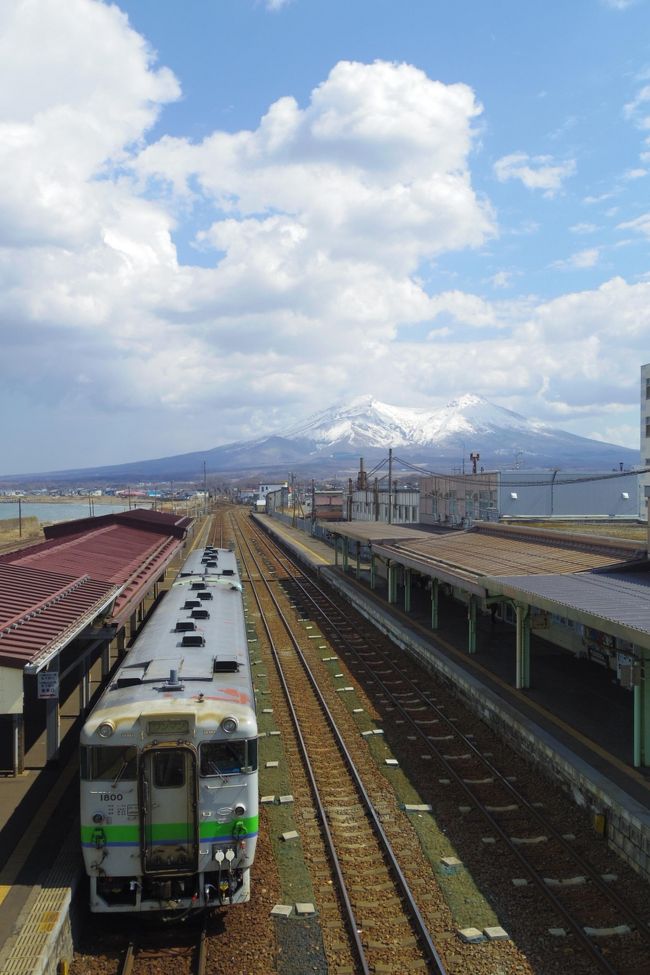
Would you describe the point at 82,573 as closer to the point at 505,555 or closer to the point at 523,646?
the point at 523,646

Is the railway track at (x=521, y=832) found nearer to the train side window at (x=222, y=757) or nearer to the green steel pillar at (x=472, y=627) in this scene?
the green steel pillar at (x=472, y=627)

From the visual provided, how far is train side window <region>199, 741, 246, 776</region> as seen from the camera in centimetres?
765

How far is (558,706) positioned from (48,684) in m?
9.07

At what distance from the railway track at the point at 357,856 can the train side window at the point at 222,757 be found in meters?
2.03

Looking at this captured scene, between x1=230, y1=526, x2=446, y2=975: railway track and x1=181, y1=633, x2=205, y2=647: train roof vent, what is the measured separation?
115 inches

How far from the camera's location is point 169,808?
7621 millimetres

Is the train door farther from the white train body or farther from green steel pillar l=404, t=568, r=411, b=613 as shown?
green steel pillar l=404, t=568, r=411, b=613

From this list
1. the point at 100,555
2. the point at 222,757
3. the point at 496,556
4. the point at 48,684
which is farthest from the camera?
the point at 100,555

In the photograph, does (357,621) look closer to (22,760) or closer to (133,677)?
(22,760)

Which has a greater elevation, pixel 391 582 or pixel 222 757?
pixel 222 757

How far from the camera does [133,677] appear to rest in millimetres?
8703

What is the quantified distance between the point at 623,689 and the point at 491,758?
438 centimetres

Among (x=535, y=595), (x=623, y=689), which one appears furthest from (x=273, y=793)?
(x=623, y=689)

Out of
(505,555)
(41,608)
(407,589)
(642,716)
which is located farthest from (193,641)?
(407,589)
